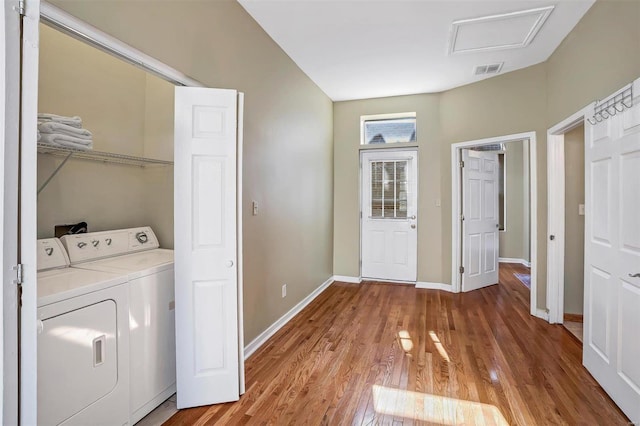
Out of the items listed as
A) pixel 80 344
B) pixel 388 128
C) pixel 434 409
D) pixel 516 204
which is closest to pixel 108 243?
pixel 80 344

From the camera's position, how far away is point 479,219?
452 cm

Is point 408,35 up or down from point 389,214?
up

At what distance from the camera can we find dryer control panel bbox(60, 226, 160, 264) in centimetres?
188

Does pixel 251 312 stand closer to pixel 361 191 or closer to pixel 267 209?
pixel 267 209

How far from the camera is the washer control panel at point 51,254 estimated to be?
1.66 meters

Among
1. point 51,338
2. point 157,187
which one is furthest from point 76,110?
point 51,338

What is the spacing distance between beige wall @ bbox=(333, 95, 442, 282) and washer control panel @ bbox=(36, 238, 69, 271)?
3.73 metres

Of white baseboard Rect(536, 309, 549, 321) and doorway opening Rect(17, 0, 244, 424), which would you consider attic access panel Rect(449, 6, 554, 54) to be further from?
white baseboard Rect(536, 309, 549, 321)

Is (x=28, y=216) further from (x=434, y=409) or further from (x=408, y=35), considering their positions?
(x=408, y=35)

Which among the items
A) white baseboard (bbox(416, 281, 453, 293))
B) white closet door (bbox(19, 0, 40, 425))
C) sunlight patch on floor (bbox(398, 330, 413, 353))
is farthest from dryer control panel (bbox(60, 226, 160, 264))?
white baseboard (bbox(416, 281, 453, 293))

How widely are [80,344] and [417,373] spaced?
2.12 m

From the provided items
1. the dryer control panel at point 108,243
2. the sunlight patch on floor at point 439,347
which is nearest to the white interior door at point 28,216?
the dryer control panel at point 108,243

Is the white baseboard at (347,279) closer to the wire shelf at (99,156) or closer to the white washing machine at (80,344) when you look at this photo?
the wire shelf at (99,156)

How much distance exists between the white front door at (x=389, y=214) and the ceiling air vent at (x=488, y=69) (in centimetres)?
135
